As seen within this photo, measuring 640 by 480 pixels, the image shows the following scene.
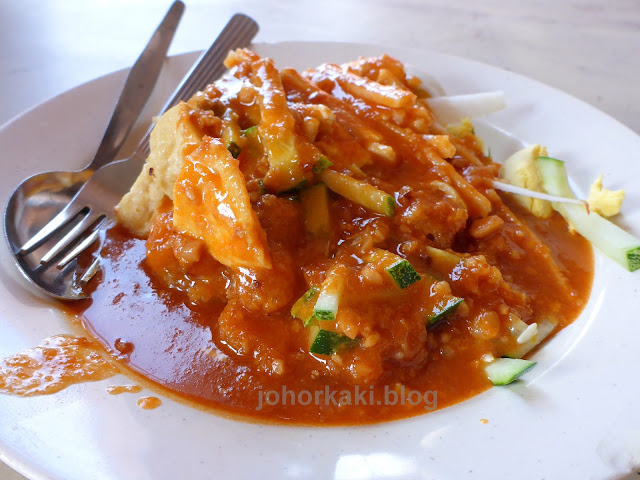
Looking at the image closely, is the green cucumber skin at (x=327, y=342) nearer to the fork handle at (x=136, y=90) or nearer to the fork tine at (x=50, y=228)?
the fork tine at (x=50, y=228)

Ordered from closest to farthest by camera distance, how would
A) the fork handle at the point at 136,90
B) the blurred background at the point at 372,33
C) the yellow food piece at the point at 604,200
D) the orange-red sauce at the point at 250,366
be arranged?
the orange-red sauce at the point at 250,366 < the yellow food piece at the point at 604,200 < the fork handle at the point at 136,90 < the blurred background at the point at 372,33

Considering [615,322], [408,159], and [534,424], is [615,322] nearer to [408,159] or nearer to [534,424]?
[534,424]

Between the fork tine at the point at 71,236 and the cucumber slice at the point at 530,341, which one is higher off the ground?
the fork tine at the point at 71,236

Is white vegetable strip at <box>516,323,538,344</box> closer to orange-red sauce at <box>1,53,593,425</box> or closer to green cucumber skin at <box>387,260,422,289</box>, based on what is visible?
orange-red sauce at <box>1,53,593,425</box>

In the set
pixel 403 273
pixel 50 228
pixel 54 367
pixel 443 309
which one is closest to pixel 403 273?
pixel 403 273

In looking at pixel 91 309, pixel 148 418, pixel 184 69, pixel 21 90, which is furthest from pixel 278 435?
pixel 21 90

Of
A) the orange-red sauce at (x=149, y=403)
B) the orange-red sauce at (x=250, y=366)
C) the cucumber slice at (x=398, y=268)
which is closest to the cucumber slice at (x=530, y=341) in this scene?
the orange-red sauce at (x=250, y=366)

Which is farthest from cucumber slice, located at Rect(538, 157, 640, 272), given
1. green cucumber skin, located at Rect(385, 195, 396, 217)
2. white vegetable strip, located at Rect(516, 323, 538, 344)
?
green cucumber skin, located at Rect(385, 195, 396, 217)
